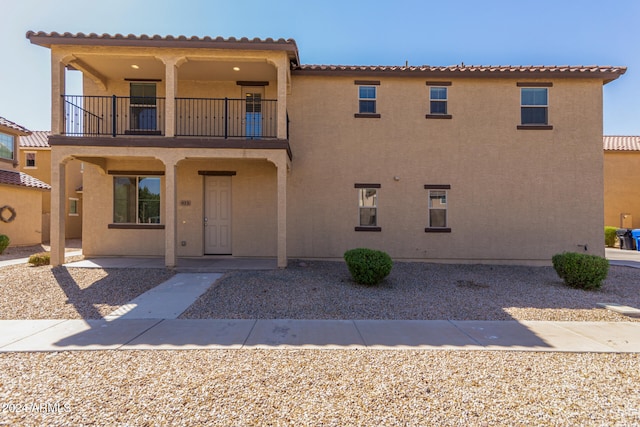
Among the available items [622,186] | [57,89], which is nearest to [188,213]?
[57,89]

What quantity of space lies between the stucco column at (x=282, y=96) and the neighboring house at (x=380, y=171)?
6.39 ft

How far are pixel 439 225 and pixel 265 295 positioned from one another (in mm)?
7268

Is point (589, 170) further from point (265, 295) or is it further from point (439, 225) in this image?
point (265, 295)

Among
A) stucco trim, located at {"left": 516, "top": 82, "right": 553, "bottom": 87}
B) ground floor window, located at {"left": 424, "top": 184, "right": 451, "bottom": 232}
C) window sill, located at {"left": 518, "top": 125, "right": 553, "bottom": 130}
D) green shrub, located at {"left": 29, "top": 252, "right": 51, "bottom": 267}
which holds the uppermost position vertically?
stucco trim, located at {"left": 516, "top": 82, "right": 553, "bottom": 87}

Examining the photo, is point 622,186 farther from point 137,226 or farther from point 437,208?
point 137,226

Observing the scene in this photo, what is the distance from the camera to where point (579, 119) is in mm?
11375

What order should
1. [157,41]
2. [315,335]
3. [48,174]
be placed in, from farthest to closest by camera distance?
[48,174] → [157,41] → [315,335]

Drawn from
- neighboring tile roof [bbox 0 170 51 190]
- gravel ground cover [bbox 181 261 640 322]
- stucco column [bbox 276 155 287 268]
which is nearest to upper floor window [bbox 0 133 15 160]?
neighboring tile roof [bbox 0 170 51 190]

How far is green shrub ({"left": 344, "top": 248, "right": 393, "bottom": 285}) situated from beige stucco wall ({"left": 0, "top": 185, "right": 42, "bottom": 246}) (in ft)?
54.7

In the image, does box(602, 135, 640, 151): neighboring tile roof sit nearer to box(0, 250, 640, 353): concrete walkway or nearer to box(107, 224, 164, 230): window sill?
box(0, 250, 640, 353): concrete walkway

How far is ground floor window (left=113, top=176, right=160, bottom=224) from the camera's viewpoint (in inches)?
452

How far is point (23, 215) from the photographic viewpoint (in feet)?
50.3

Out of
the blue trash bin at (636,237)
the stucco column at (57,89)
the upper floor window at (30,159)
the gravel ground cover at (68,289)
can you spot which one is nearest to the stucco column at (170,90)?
the stucco column at (57,89)

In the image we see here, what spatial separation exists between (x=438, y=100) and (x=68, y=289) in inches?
498
